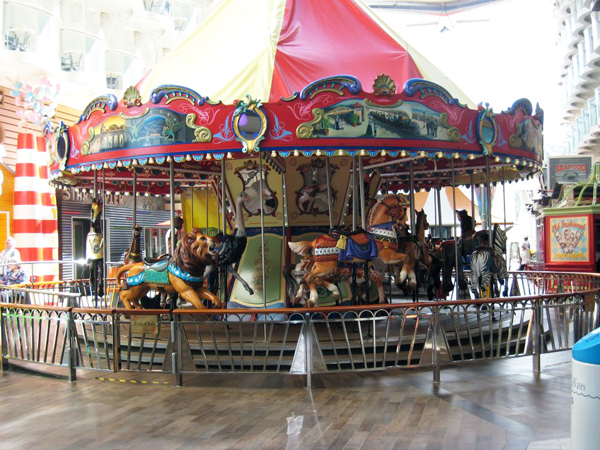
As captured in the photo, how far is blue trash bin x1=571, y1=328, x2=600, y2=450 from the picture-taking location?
11.3 feet

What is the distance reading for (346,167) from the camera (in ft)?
36.3

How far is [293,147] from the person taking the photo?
324 inches

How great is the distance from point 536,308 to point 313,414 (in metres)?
3.44

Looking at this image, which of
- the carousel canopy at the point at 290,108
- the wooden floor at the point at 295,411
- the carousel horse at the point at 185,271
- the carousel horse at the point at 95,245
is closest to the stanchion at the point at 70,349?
the wooden floor at the point at 295,411

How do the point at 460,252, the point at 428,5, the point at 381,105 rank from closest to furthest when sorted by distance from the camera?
the point at 381,105, the point at 460,252, the point at 428,5

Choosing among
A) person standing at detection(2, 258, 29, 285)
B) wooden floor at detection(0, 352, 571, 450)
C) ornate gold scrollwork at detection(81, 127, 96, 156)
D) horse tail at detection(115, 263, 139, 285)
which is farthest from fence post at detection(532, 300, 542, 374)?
person standing at detection(2, 258, 29, 285)

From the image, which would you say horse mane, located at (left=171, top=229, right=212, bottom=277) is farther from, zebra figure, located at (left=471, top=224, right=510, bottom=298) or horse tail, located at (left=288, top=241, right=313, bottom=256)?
zebra figure, located at (left=471, top=224, right=510, bottom=298)

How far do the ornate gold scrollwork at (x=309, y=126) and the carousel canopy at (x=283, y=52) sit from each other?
139 cm

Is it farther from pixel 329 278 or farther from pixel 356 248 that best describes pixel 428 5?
pixel 356 248

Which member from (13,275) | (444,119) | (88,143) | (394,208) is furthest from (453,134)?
(13,275)

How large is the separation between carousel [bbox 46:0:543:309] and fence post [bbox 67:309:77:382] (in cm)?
183

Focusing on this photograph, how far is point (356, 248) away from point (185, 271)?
2.62m

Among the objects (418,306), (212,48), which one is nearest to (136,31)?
(212,48)

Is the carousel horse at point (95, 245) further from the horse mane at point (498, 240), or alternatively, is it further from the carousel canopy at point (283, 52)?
the horse mane at point (498, 240)
